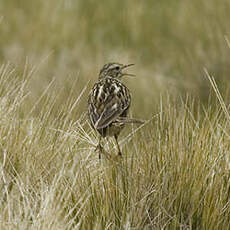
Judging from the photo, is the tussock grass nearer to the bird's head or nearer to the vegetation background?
the vegetation background

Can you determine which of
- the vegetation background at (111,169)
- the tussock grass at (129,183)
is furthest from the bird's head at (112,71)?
the tussock grass at (129,183)

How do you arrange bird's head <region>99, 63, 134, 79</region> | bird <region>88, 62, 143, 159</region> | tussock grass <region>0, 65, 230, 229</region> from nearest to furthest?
tussock grass <region>0, 65, 230, 229</region> < bird <region>88, 62, 143, 159</region> < bird's head <region>99, 63, 134, 79</region>

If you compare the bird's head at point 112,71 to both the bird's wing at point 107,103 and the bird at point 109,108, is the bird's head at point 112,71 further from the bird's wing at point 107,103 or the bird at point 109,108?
the bird's wing at point 107,103

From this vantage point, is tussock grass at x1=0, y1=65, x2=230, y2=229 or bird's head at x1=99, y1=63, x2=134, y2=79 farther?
bird's head at x1=99, y1=63, x2=134, y2=79

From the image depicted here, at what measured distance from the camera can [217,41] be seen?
347 inches

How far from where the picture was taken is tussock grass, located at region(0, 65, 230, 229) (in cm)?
373

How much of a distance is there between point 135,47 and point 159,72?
5.20 feet

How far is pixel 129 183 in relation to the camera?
3857mm

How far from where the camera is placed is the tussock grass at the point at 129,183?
373 centimetres

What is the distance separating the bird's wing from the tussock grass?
226mm

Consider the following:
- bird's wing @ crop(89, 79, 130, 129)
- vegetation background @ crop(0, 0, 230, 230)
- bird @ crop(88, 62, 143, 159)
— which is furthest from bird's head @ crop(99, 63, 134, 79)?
bird's wing @ crop(89, 79, 130, 129)

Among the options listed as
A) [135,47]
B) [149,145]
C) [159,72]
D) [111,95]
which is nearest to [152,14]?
[135,47]

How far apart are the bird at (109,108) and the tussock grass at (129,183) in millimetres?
180

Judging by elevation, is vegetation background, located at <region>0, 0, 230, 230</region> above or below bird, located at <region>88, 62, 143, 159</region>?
below
